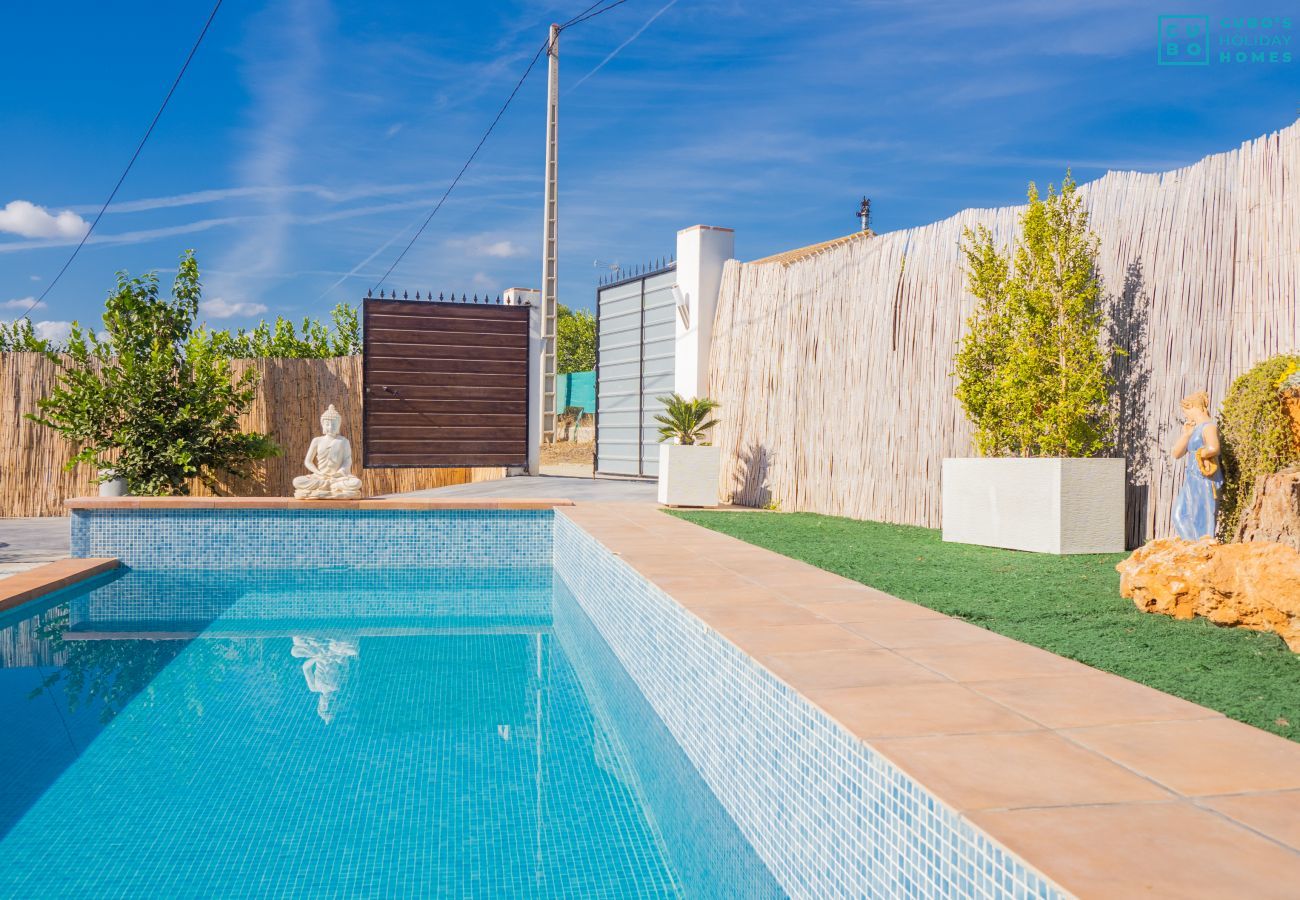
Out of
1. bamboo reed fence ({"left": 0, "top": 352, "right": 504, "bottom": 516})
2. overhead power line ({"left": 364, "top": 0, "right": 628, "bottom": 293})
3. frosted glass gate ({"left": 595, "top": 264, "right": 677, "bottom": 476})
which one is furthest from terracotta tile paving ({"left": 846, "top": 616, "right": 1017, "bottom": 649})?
overhead power line ({"left": 364, "top": 0, "right": 628, "bottom": 293})

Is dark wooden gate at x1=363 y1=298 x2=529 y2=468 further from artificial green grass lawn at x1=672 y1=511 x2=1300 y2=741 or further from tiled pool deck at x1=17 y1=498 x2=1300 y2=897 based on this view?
tiled pool deck at x1=17 y1=498 x2=1300 y2=897

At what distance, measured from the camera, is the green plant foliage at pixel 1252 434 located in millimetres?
4598

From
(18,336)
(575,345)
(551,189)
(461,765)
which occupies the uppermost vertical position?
(575,345)

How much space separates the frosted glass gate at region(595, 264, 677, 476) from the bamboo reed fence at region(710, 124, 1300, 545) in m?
1.84

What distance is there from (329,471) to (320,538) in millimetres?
712

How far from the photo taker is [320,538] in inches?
310

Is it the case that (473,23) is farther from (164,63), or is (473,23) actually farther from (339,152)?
(164,63)

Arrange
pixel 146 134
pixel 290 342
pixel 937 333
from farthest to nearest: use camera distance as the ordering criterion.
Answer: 1. pixel 290 342
2. pixel 146 134
3. pixel 937 333

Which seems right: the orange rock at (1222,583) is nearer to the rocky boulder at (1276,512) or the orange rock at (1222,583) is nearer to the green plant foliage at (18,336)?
the rocky boulder at (1276,512)

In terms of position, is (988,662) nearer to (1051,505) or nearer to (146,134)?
(1051,505)

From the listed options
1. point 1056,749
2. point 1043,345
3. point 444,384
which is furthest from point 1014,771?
point 444,384

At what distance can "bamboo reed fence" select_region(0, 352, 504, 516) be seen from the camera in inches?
417

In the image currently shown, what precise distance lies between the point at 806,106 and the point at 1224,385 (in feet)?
24.8

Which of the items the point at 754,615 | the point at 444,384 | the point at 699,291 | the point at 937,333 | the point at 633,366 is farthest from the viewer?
the point at 633,366
